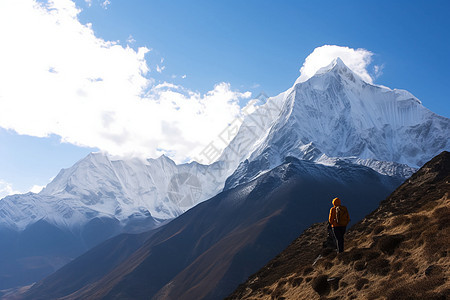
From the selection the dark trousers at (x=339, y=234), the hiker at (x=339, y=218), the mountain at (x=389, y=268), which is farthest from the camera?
the dark trousers at (x=339, y=234)

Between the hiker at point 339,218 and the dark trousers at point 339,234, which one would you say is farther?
the dark trousers at point 339,234

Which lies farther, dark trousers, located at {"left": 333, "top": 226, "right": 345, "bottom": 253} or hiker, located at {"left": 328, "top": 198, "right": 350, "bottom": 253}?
dark trousers, located at {"left": 333, "top": 226, "right": 345, "bottom": 253}

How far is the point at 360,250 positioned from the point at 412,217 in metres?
5.24

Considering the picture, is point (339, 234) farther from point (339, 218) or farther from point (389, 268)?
point (389, 268)

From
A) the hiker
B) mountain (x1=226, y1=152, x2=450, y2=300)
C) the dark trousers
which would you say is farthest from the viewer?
the dark trousers

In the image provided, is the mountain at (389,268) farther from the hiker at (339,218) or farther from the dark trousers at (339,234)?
the hiker at (339,218)

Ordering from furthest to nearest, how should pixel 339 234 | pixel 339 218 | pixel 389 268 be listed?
pixel 339 234
pixel 339 218
pixel 389 268

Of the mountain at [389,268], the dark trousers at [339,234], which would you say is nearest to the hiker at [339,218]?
the dark trousers at [339,234]

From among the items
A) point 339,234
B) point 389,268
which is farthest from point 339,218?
point 389,268

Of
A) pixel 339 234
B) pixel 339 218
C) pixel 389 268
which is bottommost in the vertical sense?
pixel 389 268

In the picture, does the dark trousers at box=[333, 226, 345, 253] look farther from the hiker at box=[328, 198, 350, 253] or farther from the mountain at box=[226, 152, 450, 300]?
the mountain at box=[226, 152, 450, 300]

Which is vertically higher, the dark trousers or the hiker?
the hiker

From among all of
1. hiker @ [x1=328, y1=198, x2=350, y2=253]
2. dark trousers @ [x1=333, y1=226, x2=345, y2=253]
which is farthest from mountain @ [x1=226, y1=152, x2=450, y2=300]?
hiker @ [x1=328, y1=198, x2=350, y2=253]

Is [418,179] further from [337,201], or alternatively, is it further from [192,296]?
[192,296]
